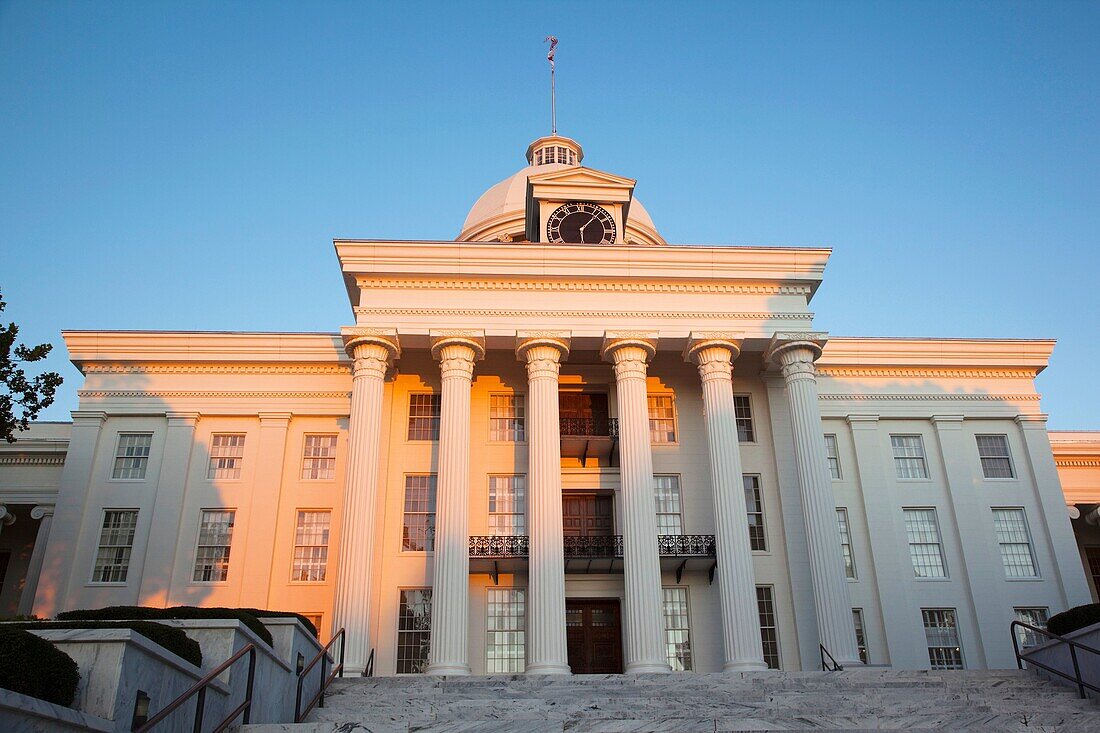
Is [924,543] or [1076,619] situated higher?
[924,543]

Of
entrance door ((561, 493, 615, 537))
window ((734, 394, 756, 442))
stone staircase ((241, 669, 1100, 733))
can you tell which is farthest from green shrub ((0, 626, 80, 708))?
window ((734, 394, 756, 442))

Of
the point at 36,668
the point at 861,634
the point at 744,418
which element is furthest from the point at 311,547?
the point at 36,668

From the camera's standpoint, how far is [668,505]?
28578 mm

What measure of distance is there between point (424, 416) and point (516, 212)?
13.8 m

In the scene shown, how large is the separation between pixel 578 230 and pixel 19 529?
76.9 ft

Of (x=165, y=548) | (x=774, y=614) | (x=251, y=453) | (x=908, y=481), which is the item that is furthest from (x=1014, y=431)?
(x=165, y=548)

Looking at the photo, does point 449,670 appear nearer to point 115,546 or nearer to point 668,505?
point 668,505

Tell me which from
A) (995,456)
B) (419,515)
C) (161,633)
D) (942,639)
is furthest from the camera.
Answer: (995,456)

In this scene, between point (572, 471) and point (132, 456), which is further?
point (132, 456)

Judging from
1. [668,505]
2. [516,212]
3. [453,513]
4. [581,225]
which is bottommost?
[453,513]

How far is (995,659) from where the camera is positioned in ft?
93.6

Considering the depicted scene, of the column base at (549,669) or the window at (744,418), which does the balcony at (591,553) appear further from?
the window at (744,418)

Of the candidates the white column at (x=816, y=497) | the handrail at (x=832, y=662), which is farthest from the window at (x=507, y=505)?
the handrail at (x=832, y=662)

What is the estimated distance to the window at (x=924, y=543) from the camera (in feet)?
98.1
